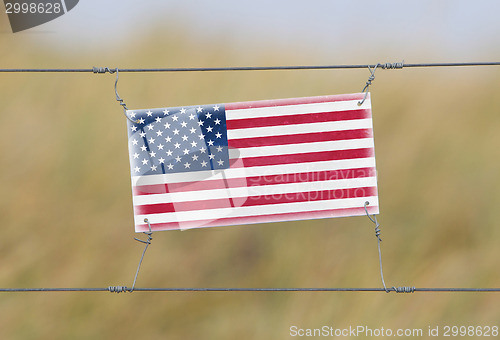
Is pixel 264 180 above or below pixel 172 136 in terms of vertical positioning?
below

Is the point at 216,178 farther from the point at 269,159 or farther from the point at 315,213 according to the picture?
the point at 315,213

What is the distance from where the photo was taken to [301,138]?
A: 8.40m

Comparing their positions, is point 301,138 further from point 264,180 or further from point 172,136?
point 172,136

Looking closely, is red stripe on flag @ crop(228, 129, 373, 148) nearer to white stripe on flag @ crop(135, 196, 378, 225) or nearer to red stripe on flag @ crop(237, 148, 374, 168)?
red stripe on flag @ crop(237, 148, 374, 168)

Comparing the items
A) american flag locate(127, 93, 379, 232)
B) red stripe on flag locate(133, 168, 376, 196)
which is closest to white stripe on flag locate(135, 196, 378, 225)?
american flag locate(127, 93, 379, 232)

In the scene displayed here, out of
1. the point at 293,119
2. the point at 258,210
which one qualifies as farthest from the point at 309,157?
the point at 258,210

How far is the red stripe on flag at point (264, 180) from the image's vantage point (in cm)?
837

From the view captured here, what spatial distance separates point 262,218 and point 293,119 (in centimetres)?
142

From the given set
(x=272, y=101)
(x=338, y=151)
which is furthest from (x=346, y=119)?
(x=272, y=101)

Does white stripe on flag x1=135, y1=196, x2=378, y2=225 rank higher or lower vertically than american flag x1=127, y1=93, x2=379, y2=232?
lower

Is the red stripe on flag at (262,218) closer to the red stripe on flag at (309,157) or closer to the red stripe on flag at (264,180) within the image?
the red stripe on flag at (264,180)

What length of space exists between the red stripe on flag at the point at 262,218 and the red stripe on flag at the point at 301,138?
977 millimetres

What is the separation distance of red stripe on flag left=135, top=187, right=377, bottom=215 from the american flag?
0.04ft

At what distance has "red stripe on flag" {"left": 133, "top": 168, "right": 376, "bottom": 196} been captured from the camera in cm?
837
